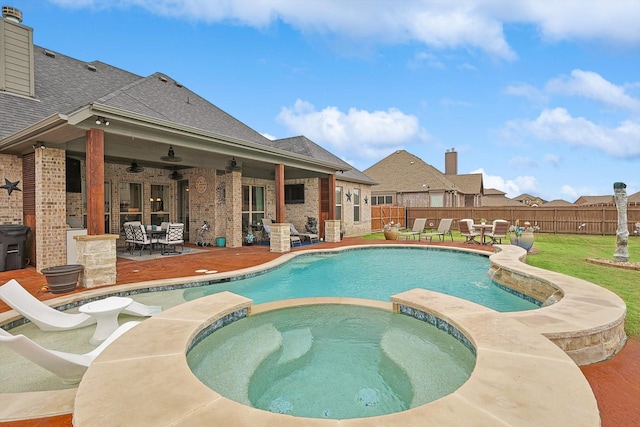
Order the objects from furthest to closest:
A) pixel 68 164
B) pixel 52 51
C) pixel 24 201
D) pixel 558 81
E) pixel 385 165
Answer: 1. pixel 385 165
2. pixel 558 81
3. pixel 52 51
4. pixel 68 164
5. pixel 24 201

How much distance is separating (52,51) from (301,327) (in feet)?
44.1

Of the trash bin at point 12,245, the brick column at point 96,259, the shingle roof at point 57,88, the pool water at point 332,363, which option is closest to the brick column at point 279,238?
the brick column at point 96,259

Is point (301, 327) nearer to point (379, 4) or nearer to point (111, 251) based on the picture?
point (111, 251)

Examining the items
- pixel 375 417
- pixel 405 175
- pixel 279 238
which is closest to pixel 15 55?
pixel 279 238

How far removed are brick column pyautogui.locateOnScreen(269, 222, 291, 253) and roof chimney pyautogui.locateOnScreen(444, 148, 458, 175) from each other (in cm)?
2812

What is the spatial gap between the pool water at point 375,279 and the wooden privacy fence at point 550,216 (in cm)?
1018

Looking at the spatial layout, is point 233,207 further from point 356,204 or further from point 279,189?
point 356,204

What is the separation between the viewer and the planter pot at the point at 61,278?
213 inches

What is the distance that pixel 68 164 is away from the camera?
30.2 feet

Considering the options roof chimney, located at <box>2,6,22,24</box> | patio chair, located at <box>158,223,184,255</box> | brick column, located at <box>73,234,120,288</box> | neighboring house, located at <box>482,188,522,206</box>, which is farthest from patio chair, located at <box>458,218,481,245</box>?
neighboring house, located at <box>482,188,522,206</box>

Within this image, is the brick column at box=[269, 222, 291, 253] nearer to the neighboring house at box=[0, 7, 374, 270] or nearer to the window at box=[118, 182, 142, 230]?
the neighboring house at box=[0, 7, 374, 270]

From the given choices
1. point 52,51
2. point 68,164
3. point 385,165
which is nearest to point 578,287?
point 68,164

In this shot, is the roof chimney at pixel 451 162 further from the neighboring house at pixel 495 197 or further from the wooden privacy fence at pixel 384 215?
the wooden privacy fence at pixel 384 215

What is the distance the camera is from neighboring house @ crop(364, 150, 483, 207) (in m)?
25.4
